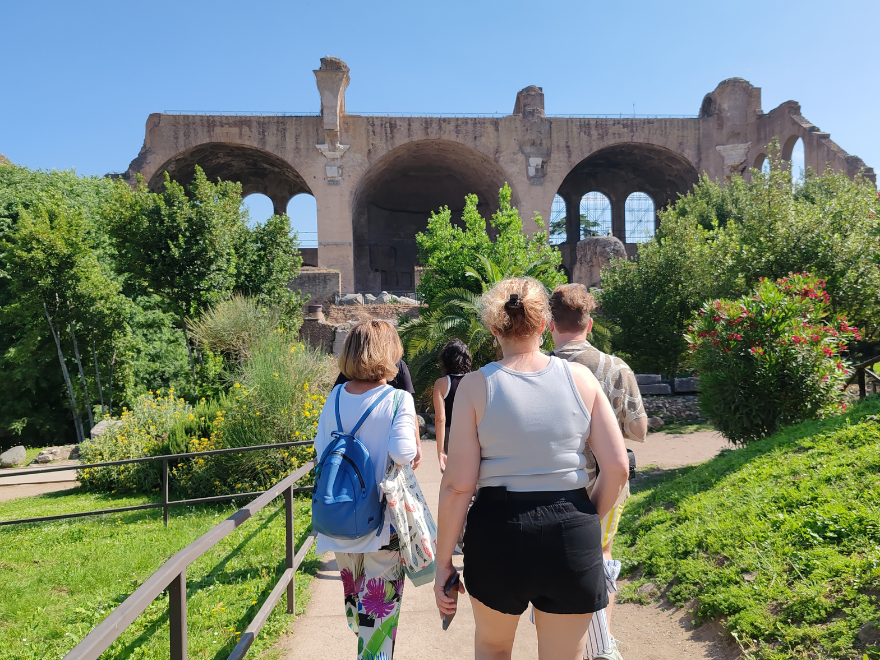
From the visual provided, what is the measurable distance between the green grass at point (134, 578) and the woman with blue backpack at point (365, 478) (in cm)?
131

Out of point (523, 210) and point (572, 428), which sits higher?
point (523, 210)

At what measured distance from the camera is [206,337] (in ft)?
43.1

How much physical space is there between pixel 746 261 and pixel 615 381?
420 inches

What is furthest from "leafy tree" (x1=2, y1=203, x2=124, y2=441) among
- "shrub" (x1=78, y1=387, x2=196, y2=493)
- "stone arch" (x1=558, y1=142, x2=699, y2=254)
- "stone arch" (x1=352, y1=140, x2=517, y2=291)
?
"stone arch" (x1=558, y1=142, x2=699, y2=254)

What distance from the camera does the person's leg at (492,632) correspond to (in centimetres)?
168

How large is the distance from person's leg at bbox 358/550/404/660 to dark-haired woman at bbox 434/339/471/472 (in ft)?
6.19

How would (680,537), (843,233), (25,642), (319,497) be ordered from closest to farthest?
1. (319,497)
2. (25,642)
3. (680,537)
4. (843,233)

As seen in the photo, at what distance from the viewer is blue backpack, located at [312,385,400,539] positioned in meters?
1.99

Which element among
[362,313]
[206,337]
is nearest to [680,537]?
[206,337]

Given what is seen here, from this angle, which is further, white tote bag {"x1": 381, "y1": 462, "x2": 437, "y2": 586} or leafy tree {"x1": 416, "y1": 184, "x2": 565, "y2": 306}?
leafy tree {"x1": 416, "y1": 184, "x2": 565, "y2": 306}

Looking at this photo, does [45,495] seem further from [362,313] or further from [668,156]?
[668,156]

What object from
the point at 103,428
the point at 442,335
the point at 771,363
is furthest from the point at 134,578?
the point at 442,335

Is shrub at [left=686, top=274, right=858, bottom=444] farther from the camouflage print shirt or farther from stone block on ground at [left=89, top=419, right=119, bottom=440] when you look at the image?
stone block on ground at [left=89, top=419, right=119, bottom=440]

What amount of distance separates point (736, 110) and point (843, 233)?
1527 centimetres
